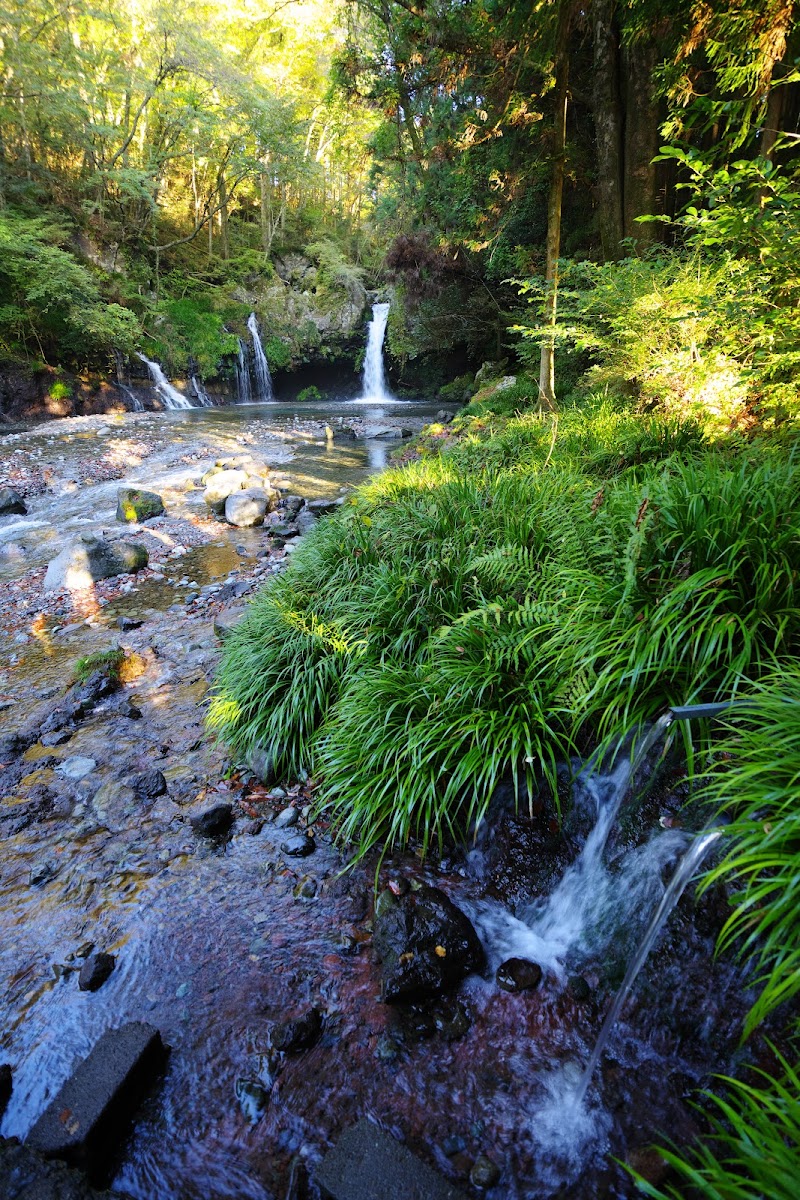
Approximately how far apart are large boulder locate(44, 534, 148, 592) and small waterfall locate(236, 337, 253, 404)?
68.9ft

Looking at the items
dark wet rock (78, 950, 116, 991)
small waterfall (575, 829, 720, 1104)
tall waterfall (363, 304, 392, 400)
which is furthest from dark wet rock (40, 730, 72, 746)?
tall waterfall (363, 304, 392, 400)

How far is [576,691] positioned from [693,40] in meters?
6.43

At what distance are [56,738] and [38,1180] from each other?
3.35m

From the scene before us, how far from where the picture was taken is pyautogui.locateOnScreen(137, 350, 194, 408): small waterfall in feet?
76.2

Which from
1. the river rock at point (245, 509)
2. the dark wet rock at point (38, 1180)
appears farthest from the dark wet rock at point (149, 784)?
the river rock at point (245, 509)

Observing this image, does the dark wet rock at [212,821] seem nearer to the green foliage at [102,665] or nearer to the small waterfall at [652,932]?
the green foliage at [102,665]

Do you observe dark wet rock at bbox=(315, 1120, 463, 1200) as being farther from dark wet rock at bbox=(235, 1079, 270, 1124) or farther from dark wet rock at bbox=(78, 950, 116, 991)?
dark wet rock at bbox=(78, 950, 116, 991)

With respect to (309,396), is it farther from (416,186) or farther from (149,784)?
(149,784)

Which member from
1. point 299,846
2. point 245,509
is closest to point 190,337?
point 245,509

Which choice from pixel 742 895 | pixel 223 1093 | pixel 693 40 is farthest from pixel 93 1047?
pixel 693 40

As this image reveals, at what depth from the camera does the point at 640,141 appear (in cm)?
877

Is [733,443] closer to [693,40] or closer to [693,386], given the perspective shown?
[693,386]

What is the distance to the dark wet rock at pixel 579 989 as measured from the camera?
2.51m

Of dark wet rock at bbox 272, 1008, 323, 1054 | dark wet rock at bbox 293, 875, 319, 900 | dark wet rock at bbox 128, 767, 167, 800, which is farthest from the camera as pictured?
dark wet rock at bbox 128, 767, 167, 800
